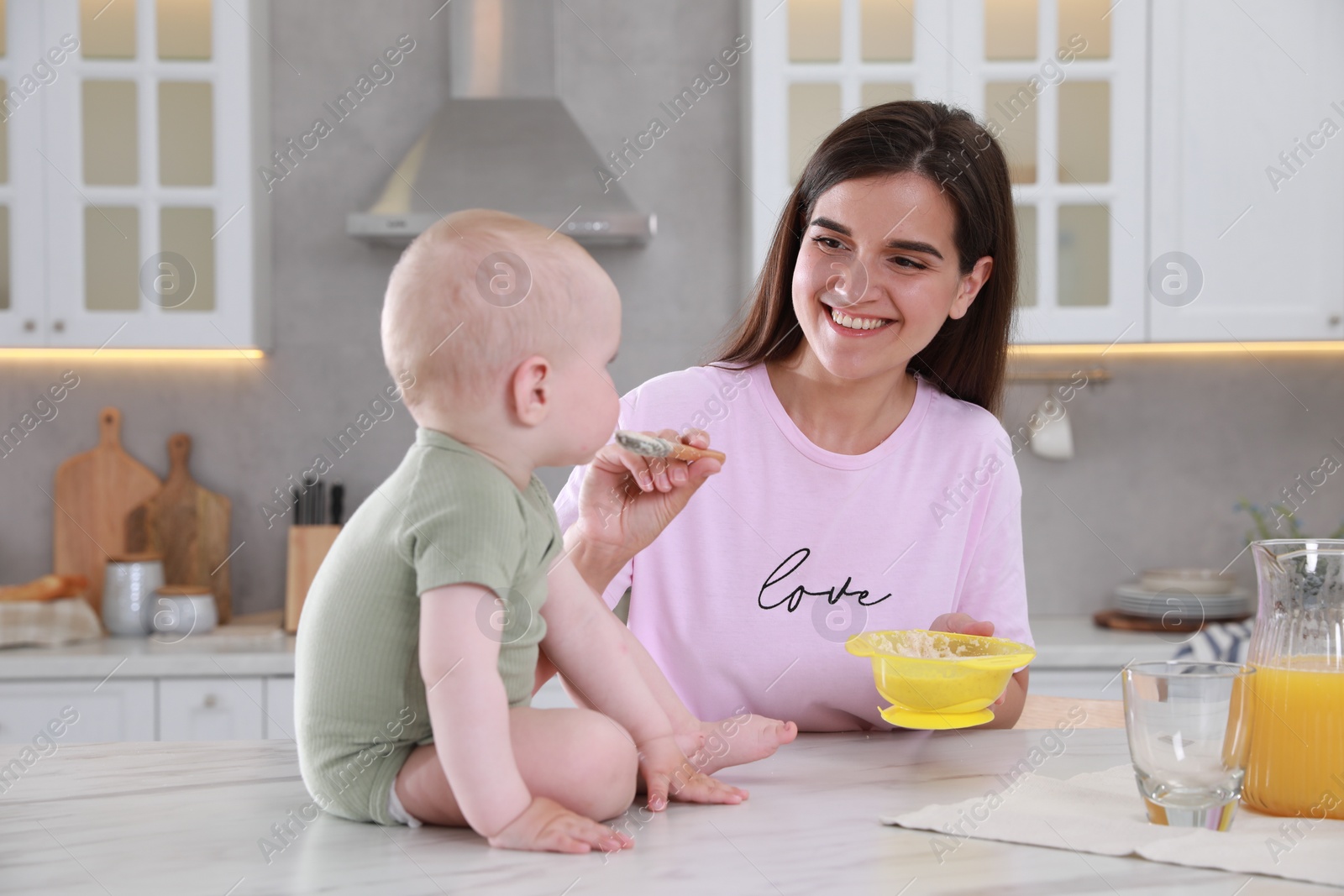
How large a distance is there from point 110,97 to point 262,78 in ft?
1.21

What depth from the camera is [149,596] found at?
2.67m

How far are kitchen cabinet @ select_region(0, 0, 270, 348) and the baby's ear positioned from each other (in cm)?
221

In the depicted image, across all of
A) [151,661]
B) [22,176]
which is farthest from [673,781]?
[22,176]

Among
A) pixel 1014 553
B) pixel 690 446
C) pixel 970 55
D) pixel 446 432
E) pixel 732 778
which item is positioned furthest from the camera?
pixel 970 55

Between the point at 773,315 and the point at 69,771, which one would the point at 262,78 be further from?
the point at 69,771

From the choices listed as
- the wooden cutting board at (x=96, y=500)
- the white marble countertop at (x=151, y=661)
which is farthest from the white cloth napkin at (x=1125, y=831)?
the wooden cutting board at (x=96, y=500)

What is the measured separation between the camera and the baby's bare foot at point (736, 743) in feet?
2.75

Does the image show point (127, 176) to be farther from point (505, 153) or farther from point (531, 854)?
point (531, 854)

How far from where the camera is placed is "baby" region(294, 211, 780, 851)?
2.16 ft

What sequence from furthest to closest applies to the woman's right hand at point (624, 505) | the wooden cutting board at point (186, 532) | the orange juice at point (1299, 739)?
the wooden cutting board at point (186, 532)
the woman's right hand at point (624, 505)
the orange juice at point (1299, 739)

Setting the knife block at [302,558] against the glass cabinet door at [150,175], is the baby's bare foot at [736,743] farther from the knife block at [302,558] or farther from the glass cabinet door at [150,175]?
the glass cabinet door at [150,175]

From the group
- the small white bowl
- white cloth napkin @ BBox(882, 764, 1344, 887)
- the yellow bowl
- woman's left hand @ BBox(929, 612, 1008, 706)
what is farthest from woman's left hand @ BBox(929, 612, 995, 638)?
the small white bowl

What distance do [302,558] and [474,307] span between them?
2.19 meters

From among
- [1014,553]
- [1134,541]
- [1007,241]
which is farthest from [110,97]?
[1134,541]
